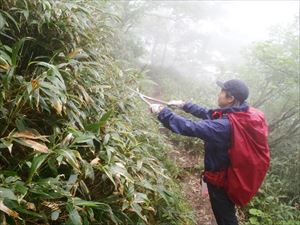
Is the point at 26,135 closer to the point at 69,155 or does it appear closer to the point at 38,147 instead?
the point at 38,147

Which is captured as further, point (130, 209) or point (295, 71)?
point (295, 71)

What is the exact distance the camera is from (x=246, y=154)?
4086 mm

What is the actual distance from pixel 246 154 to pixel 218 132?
0.45m

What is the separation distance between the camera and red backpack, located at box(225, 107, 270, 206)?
13.4 ft

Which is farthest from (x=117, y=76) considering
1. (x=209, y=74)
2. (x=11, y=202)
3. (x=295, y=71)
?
(x=209, y=74)

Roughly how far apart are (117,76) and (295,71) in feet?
21.7

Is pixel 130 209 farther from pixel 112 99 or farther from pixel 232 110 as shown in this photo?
pixel 232 110

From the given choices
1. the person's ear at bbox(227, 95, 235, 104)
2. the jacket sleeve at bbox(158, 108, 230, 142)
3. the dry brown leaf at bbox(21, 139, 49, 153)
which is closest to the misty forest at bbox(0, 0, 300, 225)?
the dry brown leaf at bbox(21, 139, 49, 153)

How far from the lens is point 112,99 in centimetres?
413

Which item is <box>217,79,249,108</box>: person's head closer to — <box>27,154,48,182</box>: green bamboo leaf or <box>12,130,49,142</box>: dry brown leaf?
<box>12,130,49,142</box>: dry brown leaf

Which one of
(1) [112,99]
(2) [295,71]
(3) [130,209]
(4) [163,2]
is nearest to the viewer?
(3) [130,209]

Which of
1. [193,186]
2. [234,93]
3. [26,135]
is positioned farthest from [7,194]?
[193,186]

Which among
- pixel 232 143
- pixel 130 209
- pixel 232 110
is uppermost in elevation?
pixel 232 110

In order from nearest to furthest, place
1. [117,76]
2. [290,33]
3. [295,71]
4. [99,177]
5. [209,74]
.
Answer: [99,177] → [117,76] → [295,71] → [290,33] → [209,74]
